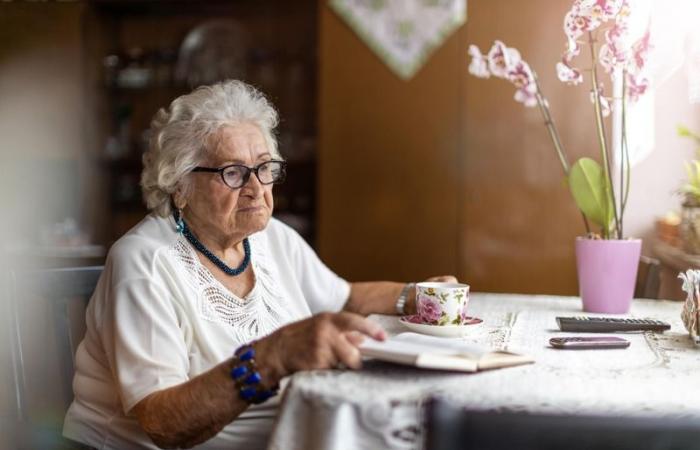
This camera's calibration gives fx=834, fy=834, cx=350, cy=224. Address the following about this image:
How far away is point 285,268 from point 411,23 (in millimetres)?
1995

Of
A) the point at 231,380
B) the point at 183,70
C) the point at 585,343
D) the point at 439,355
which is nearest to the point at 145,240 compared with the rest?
the point at 231,380


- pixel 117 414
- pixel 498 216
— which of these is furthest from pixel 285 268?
pixel 498 216

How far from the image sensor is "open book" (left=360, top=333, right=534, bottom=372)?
44.5 inches

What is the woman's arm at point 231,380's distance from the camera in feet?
3.83

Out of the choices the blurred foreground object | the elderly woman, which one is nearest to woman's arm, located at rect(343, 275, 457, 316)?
the elderly woman

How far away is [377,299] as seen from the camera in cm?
190

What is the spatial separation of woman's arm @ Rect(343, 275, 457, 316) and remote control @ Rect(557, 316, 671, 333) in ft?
1.27

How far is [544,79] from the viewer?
3.27 m

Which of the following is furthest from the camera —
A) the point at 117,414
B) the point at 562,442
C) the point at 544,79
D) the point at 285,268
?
the point at 544,79

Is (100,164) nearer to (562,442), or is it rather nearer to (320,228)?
(320,228)

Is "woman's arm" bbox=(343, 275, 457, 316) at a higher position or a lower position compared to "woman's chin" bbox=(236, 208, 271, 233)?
lower

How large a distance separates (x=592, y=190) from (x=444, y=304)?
0.54m

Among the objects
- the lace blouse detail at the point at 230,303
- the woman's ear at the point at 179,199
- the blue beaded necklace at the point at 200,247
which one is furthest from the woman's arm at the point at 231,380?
the woman's ear at the point at 179,199

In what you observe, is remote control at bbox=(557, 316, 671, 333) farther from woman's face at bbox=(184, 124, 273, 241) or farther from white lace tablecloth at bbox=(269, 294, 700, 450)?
woman's face at bbox=(184, 124, 273, 241)
